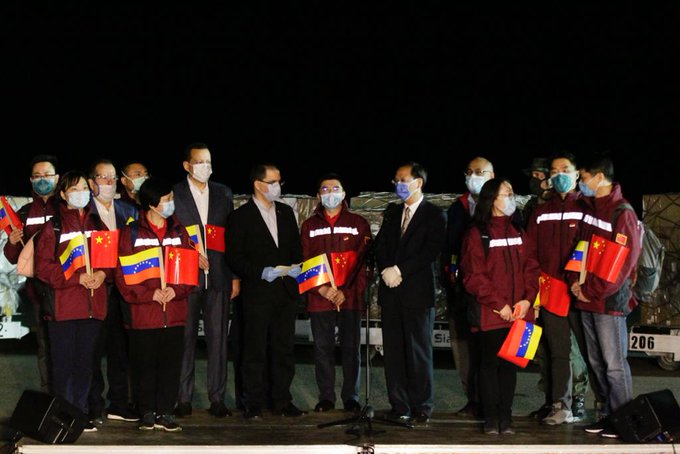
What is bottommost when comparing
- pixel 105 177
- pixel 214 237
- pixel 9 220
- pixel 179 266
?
pixel 179 266

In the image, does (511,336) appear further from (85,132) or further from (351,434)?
(85,132)

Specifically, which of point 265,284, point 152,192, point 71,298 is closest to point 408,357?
point 265,284

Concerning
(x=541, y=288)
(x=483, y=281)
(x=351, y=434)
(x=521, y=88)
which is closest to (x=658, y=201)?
(x=541, y=288)

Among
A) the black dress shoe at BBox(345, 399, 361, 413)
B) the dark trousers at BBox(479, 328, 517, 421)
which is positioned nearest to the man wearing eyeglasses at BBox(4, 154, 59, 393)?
the black dress shoe at BBox(345, 399, 361, 413)

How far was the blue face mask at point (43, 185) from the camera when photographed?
7.14 meters

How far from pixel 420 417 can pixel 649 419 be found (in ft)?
5.56

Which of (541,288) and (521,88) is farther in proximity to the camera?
(521,88)

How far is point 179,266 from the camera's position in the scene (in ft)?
21.9

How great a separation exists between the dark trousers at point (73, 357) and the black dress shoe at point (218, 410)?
105 cm

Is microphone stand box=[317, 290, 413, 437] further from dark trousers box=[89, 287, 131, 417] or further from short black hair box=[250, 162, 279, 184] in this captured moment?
dark trousers box=[89, 287, 131, 417]

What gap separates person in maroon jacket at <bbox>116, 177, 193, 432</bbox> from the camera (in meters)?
6.63

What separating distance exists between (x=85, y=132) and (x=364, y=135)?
5615 millimetres

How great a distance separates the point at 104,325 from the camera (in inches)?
290

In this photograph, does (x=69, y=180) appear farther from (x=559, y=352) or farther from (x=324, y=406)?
(x=559, y=352)
